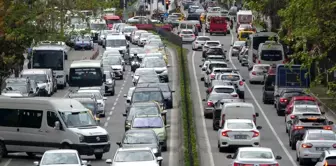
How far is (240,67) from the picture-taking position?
275ft

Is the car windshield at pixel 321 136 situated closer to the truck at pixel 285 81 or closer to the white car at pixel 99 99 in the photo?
the white car at pixel 99 99

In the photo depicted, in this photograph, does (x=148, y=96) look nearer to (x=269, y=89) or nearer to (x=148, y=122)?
(x=269, y=89)

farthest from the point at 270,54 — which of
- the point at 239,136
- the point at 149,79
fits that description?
the point at 239,136

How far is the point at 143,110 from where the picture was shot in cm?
4781

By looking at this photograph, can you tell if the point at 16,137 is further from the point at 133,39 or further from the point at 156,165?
the point at 133,39

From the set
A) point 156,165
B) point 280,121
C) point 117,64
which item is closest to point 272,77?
point 280,121

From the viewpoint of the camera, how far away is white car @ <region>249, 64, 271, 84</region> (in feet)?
233

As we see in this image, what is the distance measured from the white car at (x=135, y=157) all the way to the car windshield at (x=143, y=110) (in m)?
12.1

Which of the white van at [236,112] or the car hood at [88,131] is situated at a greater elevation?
the car hood at [88,131]

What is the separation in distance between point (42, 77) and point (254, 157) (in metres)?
33.9

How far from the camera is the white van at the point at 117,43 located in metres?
91.1

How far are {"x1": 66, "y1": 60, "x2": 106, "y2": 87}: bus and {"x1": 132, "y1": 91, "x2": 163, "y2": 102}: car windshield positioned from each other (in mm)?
10163

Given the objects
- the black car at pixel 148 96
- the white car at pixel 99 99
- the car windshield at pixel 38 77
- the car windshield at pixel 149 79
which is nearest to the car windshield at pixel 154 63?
the car windshield at pixel 149 79

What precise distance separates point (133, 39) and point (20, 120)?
6403cm
